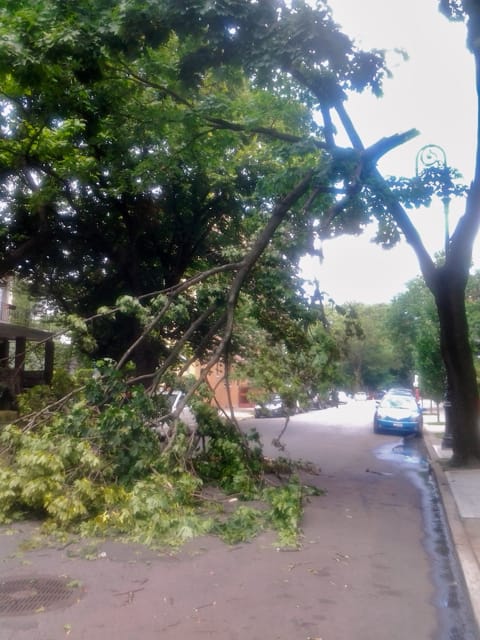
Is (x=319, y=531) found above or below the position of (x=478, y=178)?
below

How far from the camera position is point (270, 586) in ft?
21.1

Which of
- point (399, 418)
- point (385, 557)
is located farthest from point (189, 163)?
point (399, 418)

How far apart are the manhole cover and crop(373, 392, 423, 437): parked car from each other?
756 inches

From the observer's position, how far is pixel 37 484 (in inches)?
331

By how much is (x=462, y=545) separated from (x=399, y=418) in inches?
658

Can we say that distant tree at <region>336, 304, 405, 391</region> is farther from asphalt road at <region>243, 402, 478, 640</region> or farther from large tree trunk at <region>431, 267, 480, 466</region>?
asphalt road at <region>243, 402, 478, 640</region>

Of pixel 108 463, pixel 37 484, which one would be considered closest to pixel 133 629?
pixel 37 484

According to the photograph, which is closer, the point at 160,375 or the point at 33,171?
the point at 160,375

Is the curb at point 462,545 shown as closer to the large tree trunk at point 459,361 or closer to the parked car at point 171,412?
the large tree trunk at point 459,361

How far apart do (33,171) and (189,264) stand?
5392 millimetres

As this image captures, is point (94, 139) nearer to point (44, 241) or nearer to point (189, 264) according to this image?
point (44, 241)

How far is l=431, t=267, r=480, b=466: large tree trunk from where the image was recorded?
13.5m

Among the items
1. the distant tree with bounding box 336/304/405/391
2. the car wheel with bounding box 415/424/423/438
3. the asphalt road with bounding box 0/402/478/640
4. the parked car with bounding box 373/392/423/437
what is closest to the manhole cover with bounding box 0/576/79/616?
the asphalt road with bounding box 0/402/478/640

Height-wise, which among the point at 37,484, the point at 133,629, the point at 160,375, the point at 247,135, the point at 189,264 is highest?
the point at 247,135
